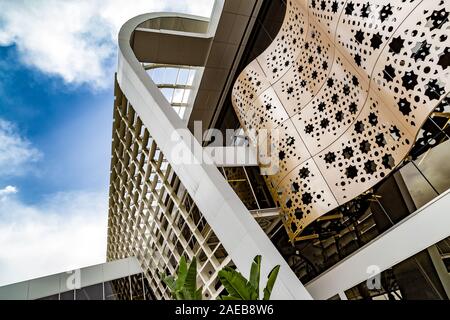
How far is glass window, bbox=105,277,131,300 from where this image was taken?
661 inches

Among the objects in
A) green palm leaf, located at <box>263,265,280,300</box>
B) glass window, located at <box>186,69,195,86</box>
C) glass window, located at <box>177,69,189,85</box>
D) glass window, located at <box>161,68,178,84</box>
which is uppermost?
glass window, located at <box>161,68,178,84</box>

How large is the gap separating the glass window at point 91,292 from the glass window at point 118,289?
13.7 inches

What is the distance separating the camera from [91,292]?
16344 millimetres

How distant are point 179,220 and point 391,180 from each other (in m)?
8.35

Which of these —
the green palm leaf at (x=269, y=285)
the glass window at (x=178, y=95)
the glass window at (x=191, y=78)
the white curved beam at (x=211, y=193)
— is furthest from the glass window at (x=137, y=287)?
the green palm leaf at (x=269, y=285)

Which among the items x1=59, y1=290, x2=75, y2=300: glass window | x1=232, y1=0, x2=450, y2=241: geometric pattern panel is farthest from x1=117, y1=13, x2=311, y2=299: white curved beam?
x1=59, y1=290, x2=75, y2=300: glass window

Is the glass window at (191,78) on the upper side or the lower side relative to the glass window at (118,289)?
upper

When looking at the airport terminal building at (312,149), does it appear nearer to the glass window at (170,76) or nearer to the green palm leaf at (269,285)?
the green palm leaf at (269,285)

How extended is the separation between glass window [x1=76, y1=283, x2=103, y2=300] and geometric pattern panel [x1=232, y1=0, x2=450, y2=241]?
12302 mm

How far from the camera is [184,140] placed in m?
9.58

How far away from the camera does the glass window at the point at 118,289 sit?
16781 mm

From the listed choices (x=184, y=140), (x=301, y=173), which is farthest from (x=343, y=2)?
(x=184, y=140)

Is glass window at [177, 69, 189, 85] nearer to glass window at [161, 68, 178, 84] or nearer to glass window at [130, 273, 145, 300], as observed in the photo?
glass window at [161, 68, 178, 84]

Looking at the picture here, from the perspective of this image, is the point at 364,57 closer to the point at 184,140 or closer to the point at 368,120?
the point at 368,120
